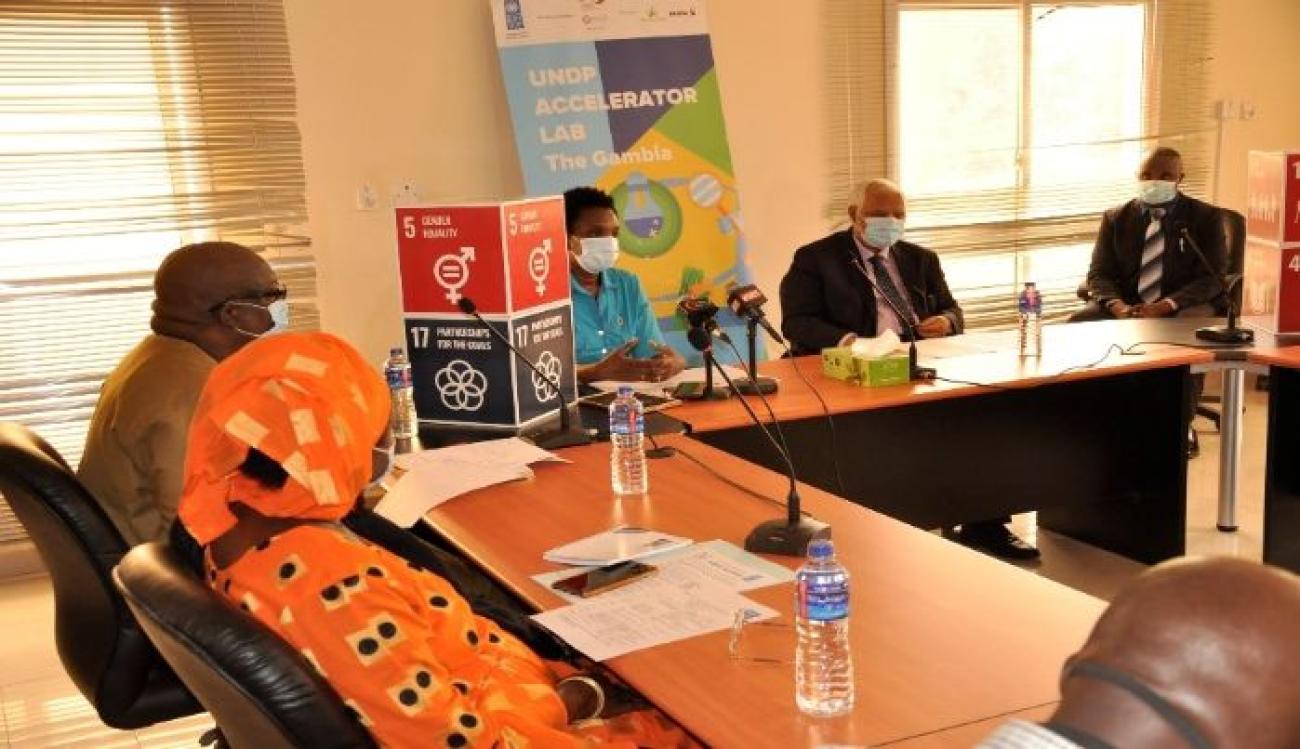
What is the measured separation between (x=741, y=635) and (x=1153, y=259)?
4.20 meters

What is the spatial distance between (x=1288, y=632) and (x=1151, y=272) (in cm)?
506

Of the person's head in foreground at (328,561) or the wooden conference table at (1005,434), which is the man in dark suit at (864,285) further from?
the person's head in foreground at (328,561)

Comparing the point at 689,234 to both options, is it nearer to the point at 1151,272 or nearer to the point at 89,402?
the point at 1151,272

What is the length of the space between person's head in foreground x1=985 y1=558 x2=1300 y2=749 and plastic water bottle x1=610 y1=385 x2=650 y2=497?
6.12ft

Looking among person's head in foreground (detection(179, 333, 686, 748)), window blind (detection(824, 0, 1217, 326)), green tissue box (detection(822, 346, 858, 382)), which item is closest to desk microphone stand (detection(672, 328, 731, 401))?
green tissue box (detection(822, 346, 858, 382))

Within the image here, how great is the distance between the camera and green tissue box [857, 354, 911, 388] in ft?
11.5

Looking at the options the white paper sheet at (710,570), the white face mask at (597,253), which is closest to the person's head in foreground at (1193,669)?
the white paper sheet at (710,570)

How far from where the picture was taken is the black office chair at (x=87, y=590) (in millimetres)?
2141

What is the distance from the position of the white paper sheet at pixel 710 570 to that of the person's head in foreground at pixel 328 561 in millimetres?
338

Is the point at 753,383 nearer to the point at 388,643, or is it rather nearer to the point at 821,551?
the point at 821,551

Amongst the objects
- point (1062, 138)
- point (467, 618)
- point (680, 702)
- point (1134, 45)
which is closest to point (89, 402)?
point (467, 618)

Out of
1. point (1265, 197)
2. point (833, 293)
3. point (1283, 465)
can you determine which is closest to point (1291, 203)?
point (1265, 197)

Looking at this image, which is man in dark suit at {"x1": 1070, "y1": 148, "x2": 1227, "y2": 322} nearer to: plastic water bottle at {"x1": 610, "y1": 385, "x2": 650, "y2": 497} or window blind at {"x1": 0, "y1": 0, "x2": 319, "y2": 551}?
plastic water bottle at {"x1": 610, "y1": 385, "x2": 650, "y2": 497}

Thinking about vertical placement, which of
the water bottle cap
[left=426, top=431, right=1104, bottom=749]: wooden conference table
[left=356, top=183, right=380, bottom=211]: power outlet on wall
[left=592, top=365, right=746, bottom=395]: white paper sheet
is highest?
[left=356, top=183, right=380, bottom=211]: power outlet on wall
